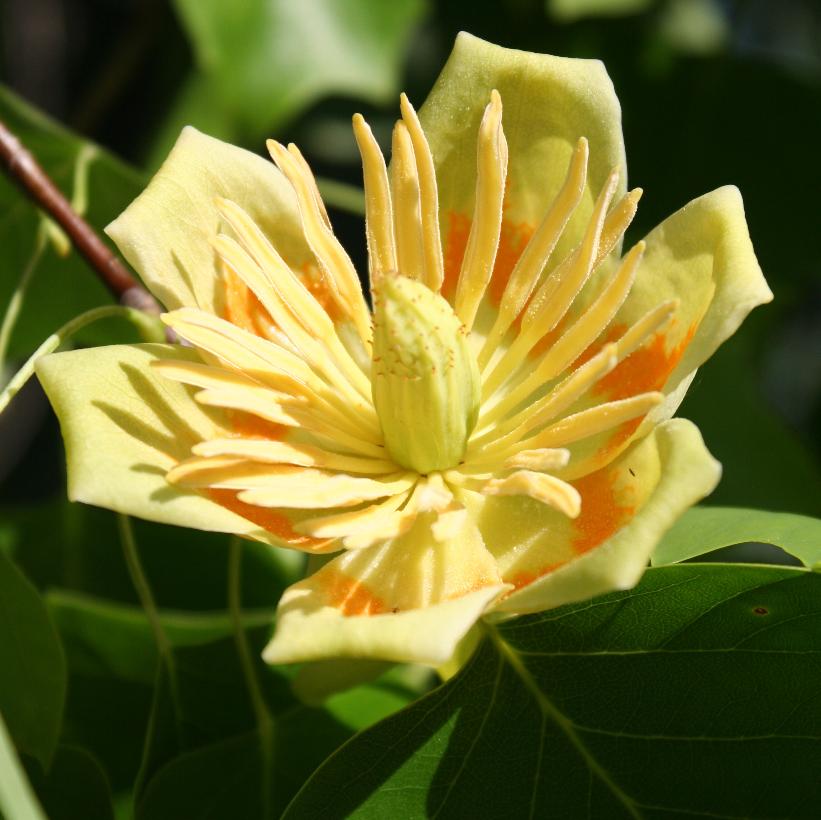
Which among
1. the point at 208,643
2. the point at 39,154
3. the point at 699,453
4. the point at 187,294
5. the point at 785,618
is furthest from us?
the point at 39,154

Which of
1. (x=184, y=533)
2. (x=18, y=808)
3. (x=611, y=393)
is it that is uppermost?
(x=18, y=808)

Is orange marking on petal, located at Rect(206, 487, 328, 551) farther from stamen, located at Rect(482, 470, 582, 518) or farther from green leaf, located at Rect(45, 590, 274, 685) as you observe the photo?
green leaf, located at Rect(45, 590, 274, 685)

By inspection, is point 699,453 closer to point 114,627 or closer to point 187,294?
point 187,294

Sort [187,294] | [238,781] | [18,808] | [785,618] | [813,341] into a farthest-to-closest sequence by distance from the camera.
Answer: [813,341] < [238,781] < [187,294] < [785,618] < [18,808]

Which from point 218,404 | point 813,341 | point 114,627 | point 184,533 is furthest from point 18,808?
point 813,341

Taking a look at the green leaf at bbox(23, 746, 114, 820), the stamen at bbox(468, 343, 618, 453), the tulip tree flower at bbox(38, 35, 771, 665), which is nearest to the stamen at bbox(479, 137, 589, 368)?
the tulip tree flower at bbox(38, 35, 771, 665)

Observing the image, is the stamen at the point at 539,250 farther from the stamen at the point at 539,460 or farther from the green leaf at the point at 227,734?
the green leaf at the point at 227,734

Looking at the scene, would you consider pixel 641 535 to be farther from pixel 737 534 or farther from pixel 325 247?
pixel 325 247

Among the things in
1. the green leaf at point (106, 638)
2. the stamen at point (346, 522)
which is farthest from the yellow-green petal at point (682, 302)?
the green leaf at point (106, 638)
